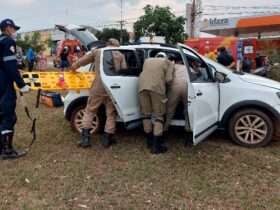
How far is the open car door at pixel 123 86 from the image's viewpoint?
5816 millimetres

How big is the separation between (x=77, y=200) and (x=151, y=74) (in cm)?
221

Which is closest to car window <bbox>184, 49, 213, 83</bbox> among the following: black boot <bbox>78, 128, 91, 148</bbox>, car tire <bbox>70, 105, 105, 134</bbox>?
car tire <bbox>70, 105, 105, 134</bbox>

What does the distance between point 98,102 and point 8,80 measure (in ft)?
4.69

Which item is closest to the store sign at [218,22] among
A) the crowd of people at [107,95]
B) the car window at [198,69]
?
the car window at [198,69]

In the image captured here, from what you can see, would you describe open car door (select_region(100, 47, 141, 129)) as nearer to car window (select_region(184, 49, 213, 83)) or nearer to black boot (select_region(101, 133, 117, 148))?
black boot (select_region(101, 133, 117, 148))

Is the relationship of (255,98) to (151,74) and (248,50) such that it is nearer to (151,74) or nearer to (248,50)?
(151,74)

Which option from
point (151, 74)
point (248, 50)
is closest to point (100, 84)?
point (151, 74)

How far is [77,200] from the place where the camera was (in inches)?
164

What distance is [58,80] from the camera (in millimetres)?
6191

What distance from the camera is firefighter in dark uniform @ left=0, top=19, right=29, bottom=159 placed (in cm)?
514

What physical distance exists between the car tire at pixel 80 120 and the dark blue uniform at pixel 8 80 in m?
1.45

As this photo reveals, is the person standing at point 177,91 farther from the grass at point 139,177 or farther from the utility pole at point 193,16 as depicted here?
the utility pole at point 193,16

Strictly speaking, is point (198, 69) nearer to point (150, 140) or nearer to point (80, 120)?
point (150, 140)

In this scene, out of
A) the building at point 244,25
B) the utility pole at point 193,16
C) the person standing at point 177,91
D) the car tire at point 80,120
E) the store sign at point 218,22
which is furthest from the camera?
the store sign at point 218,22
